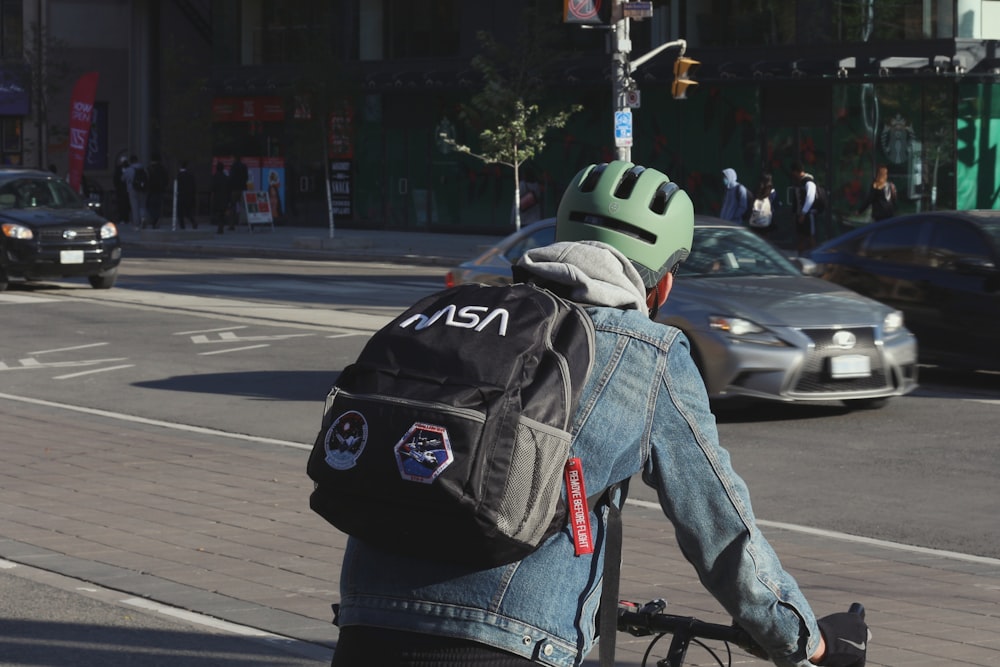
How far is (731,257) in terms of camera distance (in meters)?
13.2

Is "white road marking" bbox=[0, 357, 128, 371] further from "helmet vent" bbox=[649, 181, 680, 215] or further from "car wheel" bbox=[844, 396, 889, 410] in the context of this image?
"helmet vent" bbox=[649, 181, 680, 215]

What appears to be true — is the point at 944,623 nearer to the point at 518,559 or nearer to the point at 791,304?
the point at 518,559

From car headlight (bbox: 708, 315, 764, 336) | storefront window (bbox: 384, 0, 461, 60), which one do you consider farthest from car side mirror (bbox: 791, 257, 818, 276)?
storefront window (bbox: 384, 0, 461, 60)

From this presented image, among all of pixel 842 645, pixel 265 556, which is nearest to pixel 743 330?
pixel 265 556

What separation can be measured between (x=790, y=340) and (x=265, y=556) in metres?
5.43

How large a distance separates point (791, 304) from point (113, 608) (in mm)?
6830

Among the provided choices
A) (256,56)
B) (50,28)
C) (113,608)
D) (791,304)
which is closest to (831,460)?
(791,304)

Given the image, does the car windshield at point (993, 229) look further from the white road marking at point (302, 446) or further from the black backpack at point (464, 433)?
the black backpack at point (464, 433)

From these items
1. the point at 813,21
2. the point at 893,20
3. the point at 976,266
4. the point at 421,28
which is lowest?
the point at 976,266

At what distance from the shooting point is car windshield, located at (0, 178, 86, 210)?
922 inches

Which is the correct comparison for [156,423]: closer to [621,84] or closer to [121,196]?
[621,84]

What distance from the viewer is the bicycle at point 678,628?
8.97 feet

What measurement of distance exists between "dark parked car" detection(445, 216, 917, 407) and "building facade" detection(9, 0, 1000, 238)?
19.7 m

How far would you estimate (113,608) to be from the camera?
261 inches
